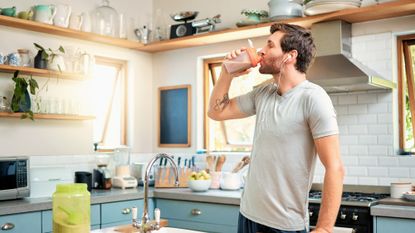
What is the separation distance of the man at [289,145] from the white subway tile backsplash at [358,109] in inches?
76.8

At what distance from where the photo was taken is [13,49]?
429cm

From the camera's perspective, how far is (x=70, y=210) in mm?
1791

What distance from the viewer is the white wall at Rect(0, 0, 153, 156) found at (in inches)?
168

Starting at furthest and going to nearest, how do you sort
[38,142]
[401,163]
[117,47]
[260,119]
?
[117,47], [38,142], [401,163], [260,119]

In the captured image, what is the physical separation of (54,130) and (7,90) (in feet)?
1.80

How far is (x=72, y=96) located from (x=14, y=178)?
1.11 m

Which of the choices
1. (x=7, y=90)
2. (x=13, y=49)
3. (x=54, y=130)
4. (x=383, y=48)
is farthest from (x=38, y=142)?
(x=383, y=48)

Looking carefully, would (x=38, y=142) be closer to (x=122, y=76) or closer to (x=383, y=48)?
(x=122, y=76)

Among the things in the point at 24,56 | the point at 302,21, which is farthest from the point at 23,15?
the point at 302,21

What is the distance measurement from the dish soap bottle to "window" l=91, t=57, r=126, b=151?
2875 millimetres

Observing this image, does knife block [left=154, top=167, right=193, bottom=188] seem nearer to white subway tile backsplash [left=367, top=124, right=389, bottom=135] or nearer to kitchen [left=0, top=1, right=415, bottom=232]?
kitchen [left=0, top=1, right=415, bottom=232]

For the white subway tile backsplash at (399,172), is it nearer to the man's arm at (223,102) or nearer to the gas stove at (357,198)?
the gas stove at (357,198)

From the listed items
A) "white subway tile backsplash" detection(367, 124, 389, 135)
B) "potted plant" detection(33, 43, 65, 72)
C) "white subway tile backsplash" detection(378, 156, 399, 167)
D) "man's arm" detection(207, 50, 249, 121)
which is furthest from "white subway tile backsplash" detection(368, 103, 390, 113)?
"potted plant" detection(33, 43, 65, 72)

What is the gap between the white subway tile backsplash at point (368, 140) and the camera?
3981 mm
